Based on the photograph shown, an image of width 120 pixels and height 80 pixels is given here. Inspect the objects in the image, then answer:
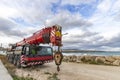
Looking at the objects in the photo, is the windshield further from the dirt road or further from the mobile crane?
the dirt road

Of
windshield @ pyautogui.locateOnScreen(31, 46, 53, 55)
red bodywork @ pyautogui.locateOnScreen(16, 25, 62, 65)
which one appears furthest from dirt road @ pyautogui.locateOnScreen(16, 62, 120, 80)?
windshield @ pyautogui.locateOnScreen(31, 46, 53, 55)

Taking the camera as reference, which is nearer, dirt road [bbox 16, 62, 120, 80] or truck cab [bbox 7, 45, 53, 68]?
dirt road [bbox 16, 62, 120, 80]

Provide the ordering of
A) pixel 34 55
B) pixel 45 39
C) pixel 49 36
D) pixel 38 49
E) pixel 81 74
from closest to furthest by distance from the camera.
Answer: pixel 81 74 → pixel 49 36 → pixel 45 39 → pixel 34 55 → pixel 38 49

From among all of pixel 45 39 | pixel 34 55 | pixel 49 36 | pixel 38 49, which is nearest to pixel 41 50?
pixel 38 49

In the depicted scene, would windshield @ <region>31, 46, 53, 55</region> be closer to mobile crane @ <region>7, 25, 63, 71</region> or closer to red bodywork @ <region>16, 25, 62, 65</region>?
mobile crane @ <region>7, 25, 63, 71</region>

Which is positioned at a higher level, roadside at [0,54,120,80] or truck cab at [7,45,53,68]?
truck cab at [7,45,53,68]

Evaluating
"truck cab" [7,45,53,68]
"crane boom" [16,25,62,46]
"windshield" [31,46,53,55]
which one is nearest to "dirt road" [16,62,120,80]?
"truck cab" [7,45,53,68]

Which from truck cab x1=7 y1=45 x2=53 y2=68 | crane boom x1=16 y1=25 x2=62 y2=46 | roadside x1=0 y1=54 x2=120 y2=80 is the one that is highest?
crane boom x1=16 y1=25 x2=62 y2=46

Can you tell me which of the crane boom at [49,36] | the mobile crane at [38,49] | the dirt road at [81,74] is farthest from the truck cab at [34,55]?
the dirt road at [81,74]

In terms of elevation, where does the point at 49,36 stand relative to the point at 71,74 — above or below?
above

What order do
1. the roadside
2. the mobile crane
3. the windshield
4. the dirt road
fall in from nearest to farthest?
1. the roadside
2. the dirt road
3. the mobile crane
4. the windshield

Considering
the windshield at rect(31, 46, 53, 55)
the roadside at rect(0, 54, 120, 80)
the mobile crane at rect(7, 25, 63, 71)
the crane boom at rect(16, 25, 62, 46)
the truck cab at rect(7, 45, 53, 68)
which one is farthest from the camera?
the windshield at rect(31, 46, 53, 55)

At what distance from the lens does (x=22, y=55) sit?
61.5 feet

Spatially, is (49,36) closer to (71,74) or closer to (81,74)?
(71,74)
